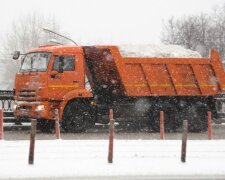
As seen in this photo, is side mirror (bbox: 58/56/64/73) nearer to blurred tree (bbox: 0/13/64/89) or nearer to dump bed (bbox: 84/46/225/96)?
dump bed (bbox: 84/46/225/96)

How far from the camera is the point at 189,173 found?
12.2m

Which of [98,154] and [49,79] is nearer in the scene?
[98,154]

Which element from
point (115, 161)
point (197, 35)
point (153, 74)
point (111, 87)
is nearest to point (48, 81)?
point (111, 87)

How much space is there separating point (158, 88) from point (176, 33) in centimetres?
3757

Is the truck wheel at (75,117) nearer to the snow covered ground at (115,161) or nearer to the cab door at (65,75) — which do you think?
the cab door at (65,75)

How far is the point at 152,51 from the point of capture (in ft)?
77.4

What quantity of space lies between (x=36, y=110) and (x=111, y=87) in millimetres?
3448

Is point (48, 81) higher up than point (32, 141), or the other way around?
point (48, 81)

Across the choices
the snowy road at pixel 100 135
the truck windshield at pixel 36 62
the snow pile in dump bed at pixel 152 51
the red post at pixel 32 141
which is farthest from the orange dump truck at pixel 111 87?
the red post at pixel 32 141

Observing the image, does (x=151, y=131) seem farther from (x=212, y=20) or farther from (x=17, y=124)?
(x=212, y=20)

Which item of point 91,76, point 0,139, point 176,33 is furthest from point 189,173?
point 176,33

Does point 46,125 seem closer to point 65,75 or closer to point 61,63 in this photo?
point 65,75

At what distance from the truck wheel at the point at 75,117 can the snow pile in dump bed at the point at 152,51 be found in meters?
2.60

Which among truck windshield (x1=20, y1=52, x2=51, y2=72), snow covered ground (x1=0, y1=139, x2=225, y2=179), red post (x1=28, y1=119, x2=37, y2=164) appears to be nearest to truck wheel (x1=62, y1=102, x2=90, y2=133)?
truck windshield (x1=20, y1=52, x2=51, y2=72)
